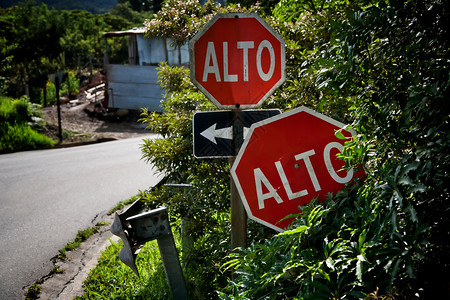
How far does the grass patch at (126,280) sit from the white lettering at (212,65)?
2.04 m

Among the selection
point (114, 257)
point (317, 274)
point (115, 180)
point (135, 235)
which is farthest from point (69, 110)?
point (317, 274)

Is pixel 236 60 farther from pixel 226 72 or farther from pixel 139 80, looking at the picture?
pixel 139 80

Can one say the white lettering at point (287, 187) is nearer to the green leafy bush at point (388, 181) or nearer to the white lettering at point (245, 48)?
the green leafy bush at point (388, 181)

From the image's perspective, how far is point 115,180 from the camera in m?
9.19

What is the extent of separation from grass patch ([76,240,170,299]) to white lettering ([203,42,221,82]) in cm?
204

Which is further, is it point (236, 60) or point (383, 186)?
point (236, 60)

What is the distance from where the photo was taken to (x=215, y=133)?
271 cm

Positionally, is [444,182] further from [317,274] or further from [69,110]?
[69,110]

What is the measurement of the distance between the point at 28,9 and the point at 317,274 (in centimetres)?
3079

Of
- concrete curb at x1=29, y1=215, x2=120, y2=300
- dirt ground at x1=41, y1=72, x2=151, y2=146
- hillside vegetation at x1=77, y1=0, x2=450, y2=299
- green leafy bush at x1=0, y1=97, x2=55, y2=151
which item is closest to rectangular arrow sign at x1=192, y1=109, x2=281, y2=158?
hillside vegetation at x1=77, y1=0, x2=450, y2=299

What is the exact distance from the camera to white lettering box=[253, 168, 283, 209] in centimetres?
244

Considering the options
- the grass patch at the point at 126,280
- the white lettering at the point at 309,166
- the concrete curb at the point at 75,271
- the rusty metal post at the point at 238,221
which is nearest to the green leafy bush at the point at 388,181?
the white lettering at the point at 309,166

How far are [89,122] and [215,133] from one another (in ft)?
70.5

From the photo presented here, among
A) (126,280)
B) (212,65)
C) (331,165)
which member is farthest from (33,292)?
(331,165)
